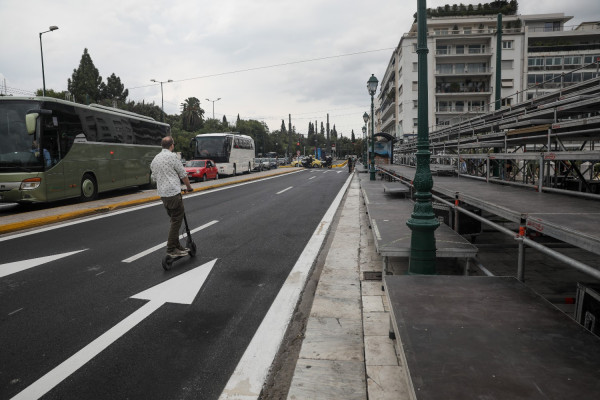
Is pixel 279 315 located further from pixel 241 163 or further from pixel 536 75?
pixel 536 75

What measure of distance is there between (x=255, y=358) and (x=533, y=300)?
235cm

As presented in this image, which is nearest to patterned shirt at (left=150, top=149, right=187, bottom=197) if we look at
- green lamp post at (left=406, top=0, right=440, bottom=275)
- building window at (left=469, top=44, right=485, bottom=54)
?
green lamp post at (left=406, top=0, right=440, bottom=275)

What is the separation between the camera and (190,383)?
2.98 m

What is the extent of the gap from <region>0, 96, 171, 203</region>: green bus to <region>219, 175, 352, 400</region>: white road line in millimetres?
9674

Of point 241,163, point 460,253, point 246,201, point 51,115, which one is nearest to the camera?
point 460,253

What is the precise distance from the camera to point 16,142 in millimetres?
11516

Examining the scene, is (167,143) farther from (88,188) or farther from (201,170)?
(201,170)

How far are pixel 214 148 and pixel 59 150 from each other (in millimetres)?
17939

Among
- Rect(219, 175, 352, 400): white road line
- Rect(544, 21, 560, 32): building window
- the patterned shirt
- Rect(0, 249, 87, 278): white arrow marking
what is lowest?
Rect(219, 175, 352, 400): white road line

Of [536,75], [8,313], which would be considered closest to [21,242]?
[8,313]

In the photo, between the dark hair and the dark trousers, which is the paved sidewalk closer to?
the dark trousers

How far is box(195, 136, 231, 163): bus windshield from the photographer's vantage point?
30078 mm

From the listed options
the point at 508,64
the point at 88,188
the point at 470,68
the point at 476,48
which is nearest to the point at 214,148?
the point at 88,188

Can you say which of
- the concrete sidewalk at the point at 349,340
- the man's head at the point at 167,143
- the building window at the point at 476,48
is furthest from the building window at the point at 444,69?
the man's head at the point at 167,143
